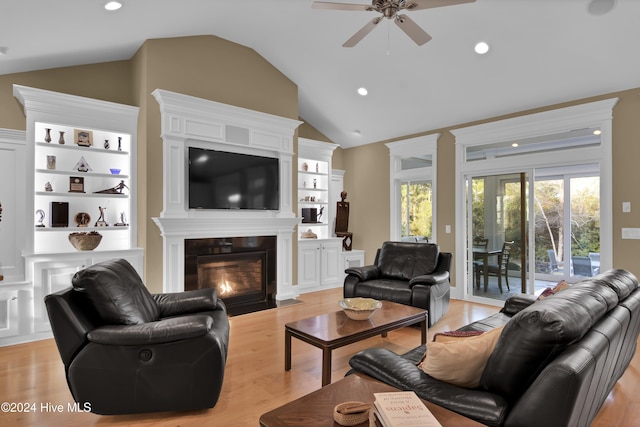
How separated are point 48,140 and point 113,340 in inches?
126

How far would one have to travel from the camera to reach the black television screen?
483cm

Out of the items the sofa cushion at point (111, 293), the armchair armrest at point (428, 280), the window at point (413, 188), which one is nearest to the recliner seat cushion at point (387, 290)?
the armchair armrest at point (428, 280)

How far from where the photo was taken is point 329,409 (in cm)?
142

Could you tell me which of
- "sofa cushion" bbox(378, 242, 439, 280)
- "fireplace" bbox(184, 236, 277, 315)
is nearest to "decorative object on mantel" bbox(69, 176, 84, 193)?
"fireplace" bbox(184, 236, 277, 315)

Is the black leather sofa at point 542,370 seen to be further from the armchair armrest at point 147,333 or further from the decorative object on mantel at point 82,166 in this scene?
the decorative object on mantel at point 82,166

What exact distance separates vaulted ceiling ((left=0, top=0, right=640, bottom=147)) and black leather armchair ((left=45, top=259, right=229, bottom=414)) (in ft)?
8.19

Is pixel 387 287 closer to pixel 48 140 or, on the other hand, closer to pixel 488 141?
pixel 488 141

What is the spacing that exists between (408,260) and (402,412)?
3779mm

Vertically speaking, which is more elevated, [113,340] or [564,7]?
[564,7]

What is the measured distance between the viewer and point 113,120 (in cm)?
461

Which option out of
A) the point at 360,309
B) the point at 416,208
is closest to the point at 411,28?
the point at 360,309

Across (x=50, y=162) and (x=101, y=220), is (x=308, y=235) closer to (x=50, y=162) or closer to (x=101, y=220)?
(x=101, y=220)

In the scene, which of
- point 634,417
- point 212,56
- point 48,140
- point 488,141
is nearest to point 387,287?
point 634,417

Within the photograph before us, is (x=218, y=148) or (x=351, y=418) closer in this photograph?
(x=351, y=418)
